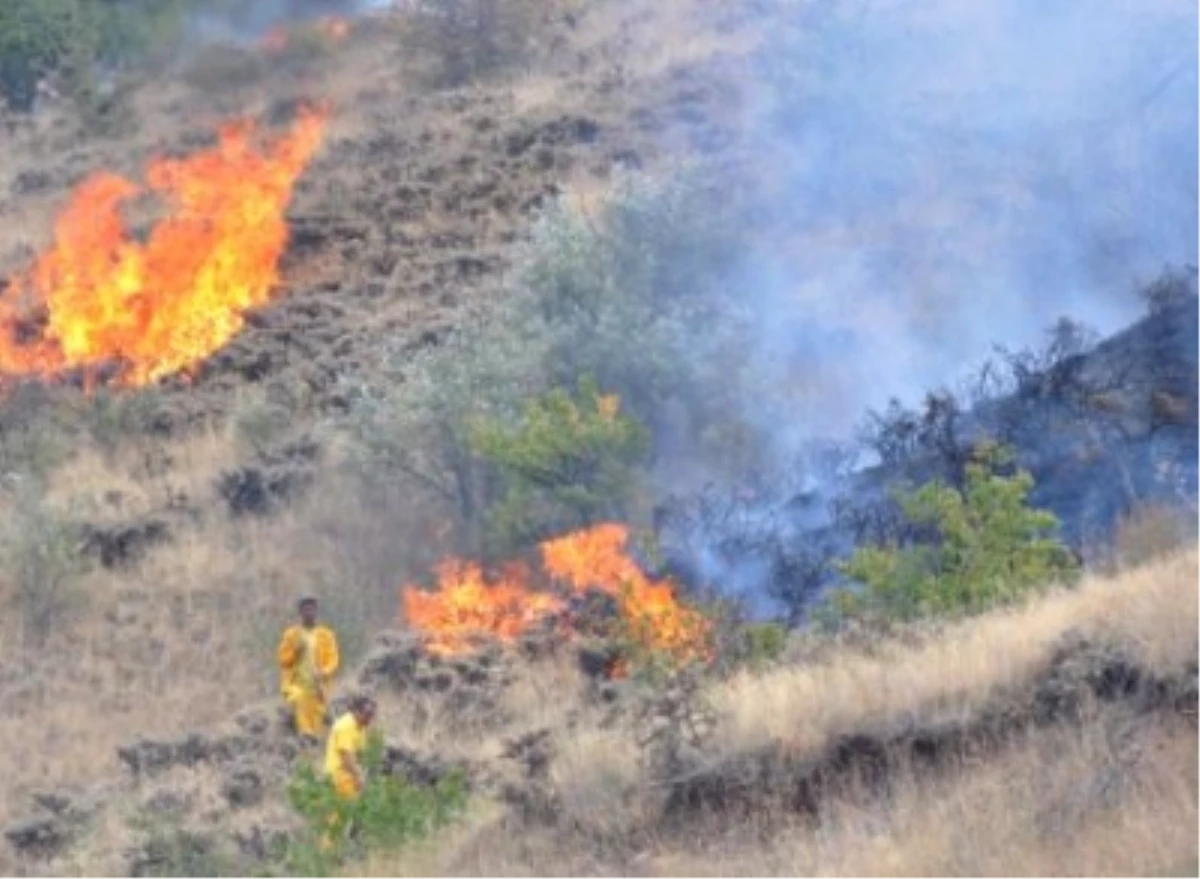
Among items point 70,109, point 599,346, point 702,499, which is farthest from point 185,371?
point 70,109

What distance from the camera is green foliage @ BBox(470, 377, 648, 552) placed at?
20722 millimetres

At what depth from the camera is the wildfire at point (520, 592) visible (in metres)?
18.7

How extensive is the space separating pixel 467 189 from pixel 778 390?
38.9 ft

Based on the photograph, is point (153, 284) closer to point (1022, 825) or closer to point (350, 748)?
point (350, 748)

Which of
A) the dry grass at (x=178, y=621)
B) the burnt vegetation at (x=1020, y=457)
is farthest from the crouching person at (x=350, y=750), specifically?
the dry grass at (x=178, y=621)

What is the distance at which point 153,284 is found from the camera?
2967 cm

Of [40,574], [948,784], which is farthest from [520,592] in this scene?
[948,784]

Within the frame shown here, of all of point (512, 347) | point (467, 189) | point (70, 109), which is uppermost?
point (70, 109)

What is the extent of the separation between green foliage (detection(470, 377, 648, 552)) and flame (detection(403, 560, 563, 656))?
58 centimetres

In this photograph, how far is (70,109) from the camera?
43281 mm

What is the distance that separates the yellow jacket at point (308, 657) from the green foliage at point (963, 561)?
4.35 m

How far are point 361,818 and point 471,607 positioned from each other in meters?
9.71

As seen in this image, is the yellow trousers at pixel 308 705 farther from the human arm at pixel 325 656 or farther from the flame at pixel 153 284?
the flame at pixel 153 284

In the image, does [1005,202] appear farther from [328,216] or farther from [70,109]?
[70,109]
